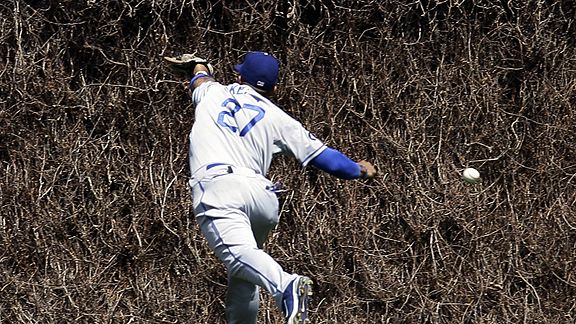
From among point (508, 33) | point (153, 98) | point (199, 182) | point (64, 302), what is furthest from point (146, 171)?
point (508, 33)

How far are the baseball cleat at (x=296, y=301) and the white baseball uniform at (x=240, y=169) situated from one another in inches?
5.1

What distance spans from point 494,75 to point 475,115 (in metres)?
0.36

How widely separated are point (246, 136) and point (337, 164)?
21.0 inches

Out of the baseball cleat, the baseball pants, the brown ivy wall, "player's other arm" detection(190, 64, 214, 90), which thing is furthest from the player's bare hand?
the brown ivy wall

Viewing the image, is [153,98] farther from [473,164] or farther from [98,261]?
[473,164]

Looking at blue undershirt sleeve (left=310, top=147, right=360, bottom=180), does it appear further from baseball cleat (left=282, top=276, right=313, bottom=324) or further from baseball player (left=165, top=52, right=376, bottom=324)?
baseball cleat (left=282, top=276, right=313, bottom=324)

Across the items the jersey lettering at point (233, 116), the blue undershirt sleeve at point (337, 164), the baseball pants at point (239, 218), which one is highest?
the jersey lettering at point (233, 116)

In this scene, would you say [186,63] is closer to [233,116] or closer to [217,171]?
[233,116]

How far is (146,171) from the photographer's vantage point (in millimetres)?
8102

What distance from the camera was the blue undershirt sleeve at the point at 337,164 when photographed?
5738 mm

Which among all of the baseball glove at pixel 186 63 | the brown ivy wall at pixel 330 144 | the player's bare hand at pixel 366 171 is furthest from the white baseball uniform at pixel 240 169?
the brown ivy wall at pixel 330 144

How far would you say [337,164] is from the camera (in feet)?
18.8

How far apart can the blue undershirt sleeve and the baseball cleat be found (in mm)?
672

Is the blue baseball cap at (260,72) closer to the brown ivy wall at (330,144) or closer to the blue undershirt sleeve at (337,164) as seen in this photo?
the blue undershirt sleeve at (337,164)
